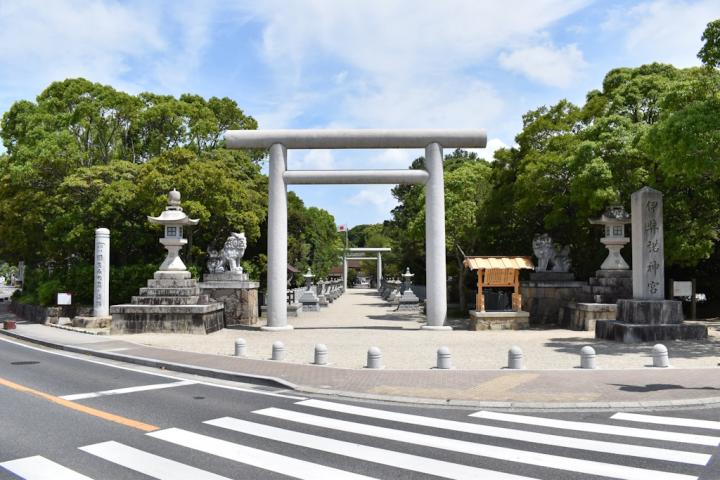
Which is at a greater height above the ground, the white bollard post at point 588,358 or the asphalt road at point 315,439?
the white bollard post at point 588,358

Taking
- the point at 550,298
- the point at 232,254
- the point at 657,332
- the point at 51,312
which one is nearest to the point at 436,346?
the point at 657,332

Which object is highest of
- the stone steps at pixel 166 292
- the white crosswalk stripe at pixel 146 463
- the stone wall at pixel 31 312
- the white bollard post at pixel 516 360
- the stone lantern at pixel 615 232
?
the stone lantern at pixel 615 232

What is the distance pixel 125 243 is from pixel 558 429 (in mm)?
26553

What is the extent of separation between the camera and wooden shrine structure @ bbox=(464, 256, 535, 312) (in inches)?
893

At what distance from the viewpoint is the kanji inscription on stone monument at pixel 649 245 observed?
720 inches

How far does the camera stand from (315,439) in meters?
7.61

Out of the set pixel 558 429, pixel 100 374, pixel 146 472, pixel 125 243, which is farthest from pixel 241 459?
pixel 125 243

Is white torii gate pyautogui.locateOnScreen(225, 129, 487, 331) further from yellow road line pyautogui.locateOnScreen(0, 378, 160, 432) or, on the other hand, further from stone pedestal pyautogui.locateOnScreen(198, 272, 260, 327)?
yellow road line pyautogui.locateOnScreen(0, 378, 160, 432)

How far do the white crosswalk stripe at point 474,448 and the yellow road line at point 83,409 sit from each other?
1027 mm

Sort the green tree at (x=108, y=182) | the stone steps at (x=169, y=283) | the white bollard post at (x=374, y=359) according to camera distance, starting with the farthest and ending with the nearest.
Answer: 1. the green tree at (x=108, y=182)
2. the stone steps at (x=169, y=283)
3. the white bollard post at (x=374, y=359)

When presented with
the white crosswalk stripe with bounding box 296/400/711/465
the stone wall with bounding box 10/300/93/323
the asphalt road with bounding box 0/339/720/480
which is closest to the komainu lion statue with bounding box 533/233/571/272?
the asphalt road with bounding box 0/339/720/480

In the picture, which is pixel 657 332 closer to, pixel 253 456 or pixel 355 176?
pixel 355 176

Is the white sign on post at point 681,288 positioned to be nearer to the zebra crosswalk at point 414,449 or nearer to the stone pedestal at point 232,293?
the zebra crosswalk at point 414,449

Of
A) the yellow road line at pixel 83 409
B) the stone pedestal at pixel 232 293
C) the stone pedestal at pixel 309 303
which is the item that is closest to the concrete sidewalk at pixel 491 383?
the yellow road line at pixel 83 409
